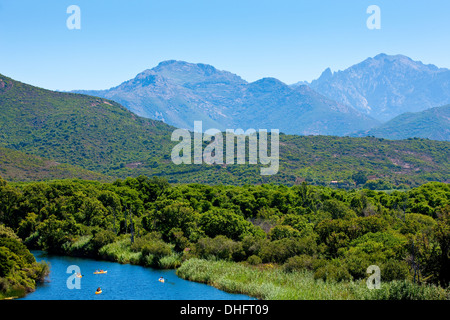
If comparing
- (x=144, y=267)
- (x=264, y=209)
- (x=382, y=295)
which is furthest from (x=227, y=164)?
(x=382, y=295)

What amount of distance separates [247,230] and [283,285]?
62.2 feet

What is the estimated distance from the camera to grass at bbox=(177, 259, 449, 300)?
34719 mm

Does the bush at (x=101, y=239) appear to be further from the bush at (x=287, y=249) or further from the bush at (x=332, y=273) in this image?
the bush at (x=332, y=273)

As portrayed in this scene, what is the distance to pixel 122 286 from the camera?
4353cm

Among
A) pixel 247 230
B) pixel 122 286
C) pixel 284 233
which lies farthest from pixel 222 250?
pixel 122 286

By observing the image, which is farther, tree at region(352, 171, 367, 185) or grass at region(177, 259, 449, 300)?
tree at region(352, 171, 367, 185)

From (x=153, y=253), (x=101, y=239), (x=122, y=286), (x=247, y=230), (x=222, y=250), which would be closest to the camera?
(x=122, y=286)

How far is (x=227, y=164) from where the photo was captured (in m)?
192

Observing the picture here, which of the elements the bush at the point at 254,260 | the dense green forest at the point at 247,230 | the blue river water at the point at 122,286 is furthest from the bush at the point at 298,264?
the blue river water at the point at 122,286

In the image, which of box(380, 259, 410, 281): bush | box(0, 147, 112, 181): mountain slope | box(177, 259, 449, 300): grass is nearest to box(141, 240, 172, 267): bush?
box(177, 259, 449, 300): grass

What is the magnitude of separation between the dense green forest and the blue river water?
1.85 m

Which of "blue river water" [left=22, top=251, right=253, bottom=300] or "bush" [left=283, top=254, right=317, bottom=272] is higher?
"bush" [left=283, top=254, right=317, bottom=272]

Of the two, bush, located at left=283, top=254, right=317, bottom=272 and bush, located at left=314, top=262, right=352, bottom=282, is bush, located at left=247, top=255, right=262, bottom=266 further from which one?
bush, located at left=314, top=262, right=352, bottom=282

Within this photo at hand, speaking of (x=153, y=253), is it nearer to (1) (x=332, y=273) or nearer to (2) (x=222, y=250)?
(2) (x=222, y=250)
